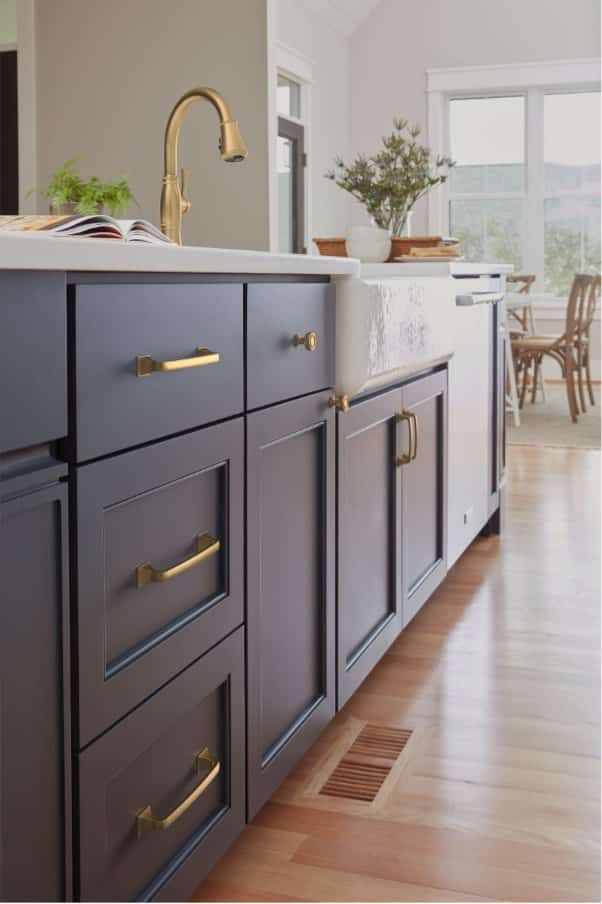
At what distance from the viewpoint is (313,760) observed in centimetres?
203

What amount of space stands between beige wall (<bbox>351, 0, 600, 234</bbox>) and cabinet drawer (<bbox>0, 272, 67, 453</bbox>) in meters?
8.90

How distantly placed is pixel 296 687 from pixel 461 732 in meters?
0.52

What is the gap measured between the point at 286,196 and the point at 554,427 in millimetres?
2831

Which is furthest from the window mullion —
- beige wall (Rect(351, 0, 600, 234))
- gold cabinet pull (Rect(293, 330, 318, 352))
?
gold cabinet pull (Rect(293, 330, 318, 352))

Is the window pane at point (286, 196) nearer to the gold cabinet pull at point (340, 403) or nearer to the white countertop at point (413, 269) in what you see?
the white countertop at point (413, 269)

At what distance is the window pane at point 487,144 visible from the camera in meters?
9.52

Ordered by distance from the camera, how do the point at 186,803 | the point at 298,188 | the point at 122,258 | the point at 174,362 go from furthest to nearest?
the point at 298,188
the point at 186,803
the point at 174,362
the point at 122,258

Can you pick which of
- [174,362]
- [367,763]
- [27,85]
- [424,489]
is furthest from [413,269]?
[174,362]

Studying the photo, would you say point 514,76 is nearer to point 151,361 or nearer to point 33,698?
point 151,361

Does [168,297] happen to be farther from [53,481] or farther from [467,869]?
[467,869]

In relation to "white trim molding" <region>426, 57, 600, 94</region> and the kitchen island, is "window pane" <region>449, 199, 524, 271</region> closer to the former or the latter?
"white trim molding" <region>426, 57, 600, 94</region>

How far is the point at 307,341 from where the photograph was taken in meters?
1.78

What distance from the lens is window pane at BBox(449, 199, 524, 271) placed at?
9.65 metres

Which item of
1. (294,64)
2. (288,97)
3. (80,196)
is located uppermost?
(294,64)
